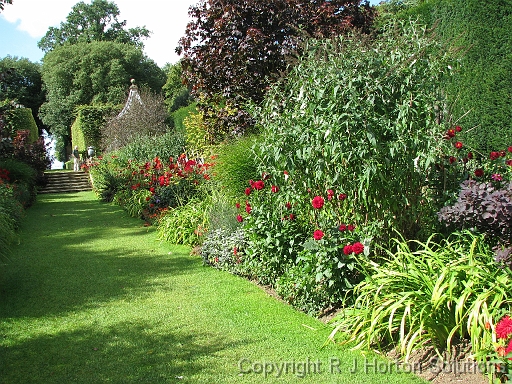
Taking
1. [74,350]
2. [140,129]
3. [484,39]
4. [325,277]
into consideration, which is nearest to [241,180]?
[325,277]

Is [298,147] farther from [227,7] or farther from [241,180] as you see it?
[227,7]

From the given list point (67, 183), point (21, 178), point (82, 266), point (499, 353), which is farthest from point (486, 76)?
point (67, 183)

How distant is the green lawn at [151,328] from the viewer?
3418mm

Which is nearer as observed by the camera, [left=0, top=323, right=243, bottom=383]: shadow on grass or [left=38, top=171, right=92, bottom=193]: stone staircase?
[left=0, top=323, right=243, bottom=383]: shadow on grass

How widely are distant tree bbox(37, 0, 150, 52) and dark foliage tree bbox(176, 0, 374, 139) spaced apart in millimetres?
38205

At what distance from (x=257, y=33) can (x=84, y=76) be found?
30.3 m

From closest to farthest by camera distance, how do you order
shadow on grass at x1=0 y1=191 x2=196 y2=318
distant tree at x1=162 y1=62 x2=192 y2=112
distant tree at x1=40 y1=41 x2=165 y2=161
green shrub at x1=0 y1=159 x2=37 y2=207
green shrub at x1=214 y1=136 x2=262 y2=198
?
shadow on grass at x1=0 y1=191 x2=196 y2=318 → green shrub at x1=214 y1=136 x2=262 y2=198 → green shrub at x1=0 y1=159 x2=37 y2=207 → distant tree at x1=162 y1=62 x2=192 y2=112 → distant tree at x1=40 y1=41 x2=165 y2=161

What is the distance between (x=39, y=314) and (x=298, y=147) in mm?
3063

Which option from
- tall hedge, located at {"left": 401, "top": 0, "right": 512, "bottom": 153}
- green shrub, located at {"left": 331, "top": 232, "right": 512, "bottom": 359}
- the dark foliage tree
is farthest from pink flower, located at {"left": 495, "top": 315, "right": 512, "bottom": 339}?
the dark foliage tree

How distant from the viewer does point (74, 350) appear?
390cm

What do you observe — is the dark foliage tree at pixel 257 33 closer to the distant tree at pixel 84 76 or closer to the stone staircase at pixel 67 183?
the stone staircase at pixel 67 183

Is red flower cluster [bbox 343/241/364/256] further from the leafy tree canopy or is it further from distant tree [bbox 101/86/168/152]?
distant tree [bbox 101/86/168/152]

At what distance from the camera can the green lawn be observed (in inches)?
135

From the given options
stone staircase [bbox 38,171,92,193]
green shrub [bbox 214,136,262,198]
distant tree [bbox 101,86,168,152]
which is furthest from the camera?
distant tree [bbox 101,86,168,152]
